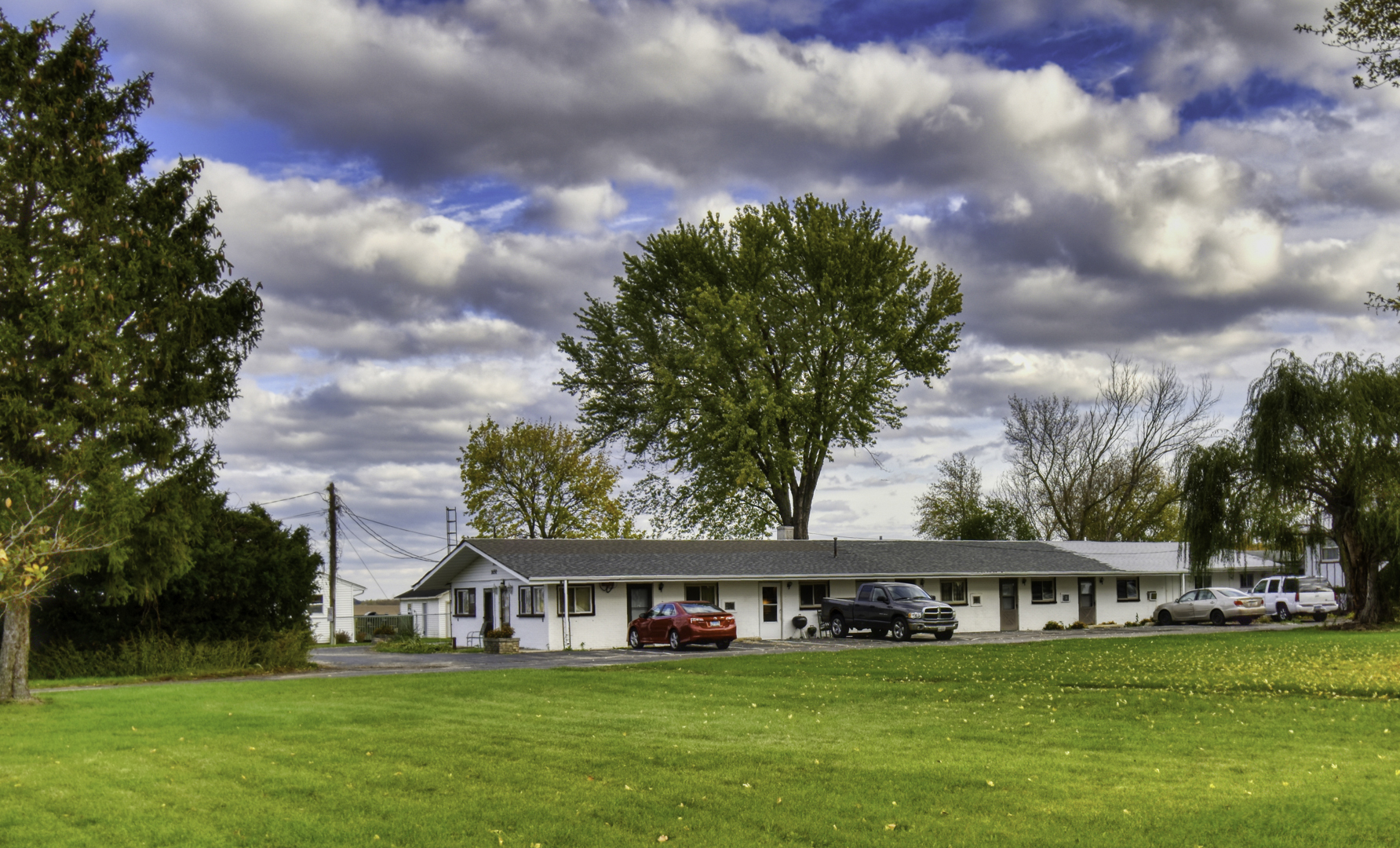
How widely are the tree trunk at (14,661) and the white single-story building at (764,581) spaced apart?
16183mm

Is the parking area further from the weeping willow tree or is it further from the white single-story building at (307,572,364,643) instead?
the white single-story building at (307,572,364,643)

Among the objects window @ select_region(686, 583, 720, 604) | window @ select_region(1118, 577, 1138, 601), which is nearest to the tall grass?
window @ select_region(686, 583, 720, 604)

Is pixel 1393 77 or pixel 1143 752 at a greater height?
pixel 1393 77

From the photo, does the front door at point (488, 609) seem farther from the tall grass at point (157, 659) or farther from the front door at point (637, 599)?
the tall grass at point (157, 659)

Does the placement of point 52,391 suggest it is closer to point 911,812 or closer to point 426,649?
point 911,812

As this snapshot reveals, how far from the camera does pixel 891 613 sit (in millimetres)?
35500

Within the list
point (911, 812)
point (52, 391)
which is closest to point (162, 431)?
point (52, 391)

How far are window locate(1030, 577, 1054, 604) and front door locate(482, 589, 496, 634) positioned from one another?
21631 mm

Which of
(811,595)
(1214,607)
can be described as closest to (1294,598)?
(1214,607)

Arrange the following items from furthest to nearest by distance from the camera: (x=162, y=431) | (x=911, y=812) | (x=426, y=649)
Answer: (x=426, y=649) < (x=162, y=431) < (x=911, y=812)

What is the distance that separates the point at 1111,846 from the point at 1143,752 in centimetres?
420

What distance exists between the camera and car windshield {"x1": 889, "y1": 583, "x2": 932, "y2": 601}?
117 ft

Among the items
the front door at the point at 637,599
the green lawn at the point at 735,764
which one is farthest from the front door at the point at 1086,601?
the green lawn at the point at 735,764

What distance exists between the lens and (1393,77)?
16.5 metres
